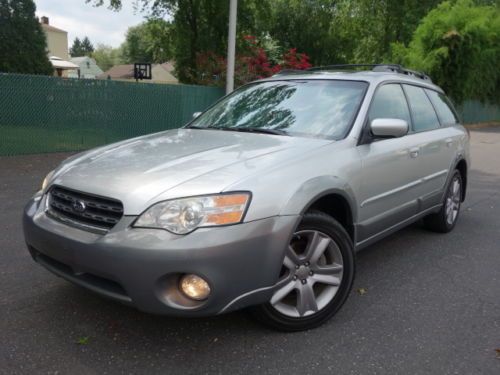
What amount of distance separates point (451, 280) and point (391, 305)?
86 cm

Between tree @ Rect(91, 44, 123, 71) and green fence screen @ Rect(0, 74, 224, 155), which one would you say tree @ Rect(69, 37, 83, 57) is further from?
green fence screen @ Rect(0, 74, 224, 155)

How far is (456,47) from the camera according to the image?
80.8 ft

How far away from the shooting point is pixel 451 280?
3.99 m

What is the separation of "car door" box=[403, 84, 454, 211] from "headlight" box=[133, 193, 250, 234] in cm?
236

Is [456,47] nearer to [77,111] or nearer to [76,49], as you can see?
[77,111]

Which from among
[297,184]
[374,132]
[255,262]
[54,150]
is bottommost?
[54,150]

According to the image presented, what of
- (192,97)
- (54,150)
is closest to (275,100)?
(54,150)

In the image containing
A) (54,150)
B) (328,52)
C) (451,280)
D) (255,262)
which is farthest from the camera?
(328,52)

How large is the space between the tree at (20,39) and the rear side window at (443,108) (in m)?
18.8

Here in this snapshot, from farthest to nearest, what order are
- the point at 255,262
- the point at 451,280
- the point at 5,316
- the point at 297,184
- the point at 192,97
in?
1. the point at 192,97
2. the point at 451,280
3. the point at 5,316
4. the point at 297,184
5. the point at 255,262

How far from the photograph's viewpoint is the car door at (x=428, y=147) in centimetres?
439

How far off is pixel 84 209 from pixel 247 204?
0.94 metres

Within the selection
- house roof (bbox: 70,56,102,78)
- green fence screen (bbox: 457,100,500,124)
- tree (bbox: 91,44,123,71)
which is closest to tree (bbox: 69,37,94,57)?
tree (bbox: 91,44,123,71)

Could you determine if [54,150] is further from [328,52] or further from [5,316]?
[328,52]
